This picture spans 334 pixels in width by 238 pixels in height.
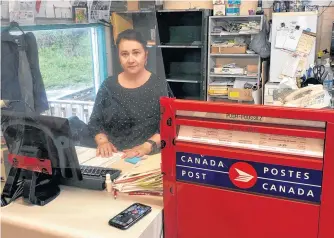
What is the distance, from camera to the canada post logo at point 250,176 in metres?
0.92

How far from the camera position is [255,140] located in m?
0.97

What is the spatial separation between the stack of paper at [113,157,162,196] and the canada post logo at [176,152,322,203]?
22 centimetres

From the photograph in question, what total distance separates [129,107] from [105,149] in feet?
0.84

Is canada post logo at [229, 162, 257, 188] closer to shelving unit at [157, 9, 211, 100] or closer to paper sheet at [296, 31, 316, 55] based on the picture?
paper sheet at [296, 31, 316, 55]

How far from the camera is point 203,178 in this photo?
3.40 feet

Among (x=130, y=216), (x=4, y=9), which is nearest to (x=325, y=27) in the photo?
(x=4, y=9)

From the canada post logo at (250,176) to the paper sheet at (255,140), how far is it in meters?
0.04

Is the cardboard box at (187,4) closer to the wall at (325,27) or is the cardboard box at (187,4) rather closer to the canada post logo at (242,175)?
the wall at (325,27)

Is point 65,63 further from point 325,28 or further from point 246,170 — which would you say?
point 325,28

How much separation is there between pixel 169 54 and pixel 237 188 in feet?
12.2

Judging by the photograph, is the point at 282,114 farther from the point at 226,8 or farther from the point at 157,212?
the point at 226,8

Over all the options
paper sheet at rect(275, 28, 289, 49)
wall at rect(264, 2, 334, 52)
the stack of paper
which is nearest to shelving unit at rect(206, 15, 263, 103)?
paper sheet at rect(275, 28, 289, 49)

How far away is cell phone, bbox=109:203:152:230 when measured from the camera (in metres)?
1.06

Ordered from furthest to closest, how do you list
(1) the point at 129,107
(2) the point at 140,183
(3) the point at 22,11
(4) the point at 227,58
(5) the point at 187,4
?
(5) the point at 187,4
(4) the point at 227,58
(3) the point at 22,11
(1) the point at 129,107
(2) the point at 140,183
